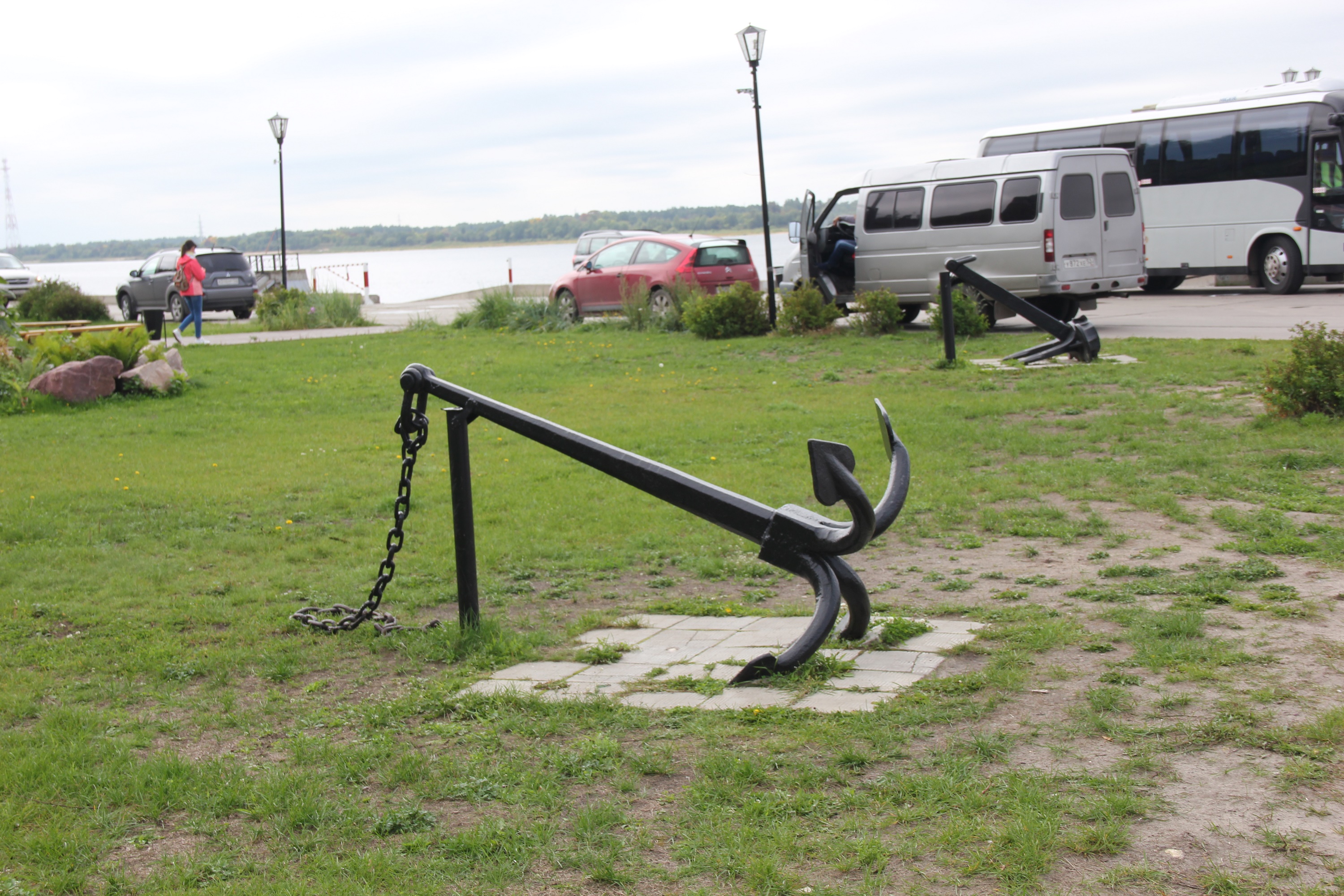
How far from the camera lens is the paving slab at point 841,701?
3619 millimetres

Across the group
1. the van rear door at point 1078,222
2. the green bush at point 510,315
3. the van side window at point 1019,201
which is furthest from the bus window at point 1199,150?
the green bush at point 510,315

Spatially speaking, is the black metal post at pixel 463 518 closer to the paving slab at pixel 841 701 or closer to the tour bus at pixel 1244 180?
the paving slab at pixel 841 701

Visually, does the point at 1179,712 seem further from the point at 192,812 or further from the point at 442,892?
the point at 192,812

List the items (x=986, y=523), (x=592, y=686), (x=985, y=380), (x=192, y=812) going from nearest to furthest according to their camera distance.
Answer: (x=192, y=812)
(x=592, y=686)
(x=986, y=523)
(x=985, y=380)

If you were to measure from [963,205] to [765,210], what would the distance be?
11.7 ft

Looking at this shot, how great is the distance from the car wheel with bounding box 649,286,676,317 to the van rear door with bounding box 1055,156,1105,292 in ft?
21.4

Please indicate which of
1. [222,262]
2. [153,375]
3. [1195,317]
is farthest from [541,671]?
[222,262]

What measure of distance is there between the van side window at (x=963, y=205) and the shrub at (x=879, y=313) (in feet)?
4.63

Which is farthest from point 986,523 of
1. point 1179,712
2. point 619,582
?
point 1179,712

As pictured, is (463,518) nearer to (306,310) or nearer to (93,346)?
(93,346)

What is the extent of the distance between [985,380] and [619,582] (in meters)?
7.01

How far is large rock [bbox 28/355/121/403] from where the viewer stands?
1223cm

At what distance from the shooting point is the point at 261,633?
493 cm

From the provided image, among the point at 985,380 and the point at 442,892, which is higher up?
the point at 985,380
